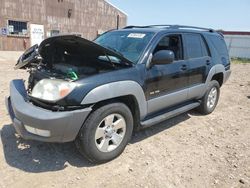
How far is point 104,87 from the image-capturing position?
341 cm

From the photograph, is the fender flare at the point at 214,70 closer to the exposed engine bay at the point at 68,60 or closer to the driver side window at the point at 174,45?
the driver side window at the point at 174,45

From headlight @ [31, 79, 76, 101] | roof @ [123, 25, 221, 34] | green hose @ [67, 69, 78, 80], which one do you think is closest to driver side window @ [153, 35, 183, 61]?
roof @ [123, 25, 221, 34]

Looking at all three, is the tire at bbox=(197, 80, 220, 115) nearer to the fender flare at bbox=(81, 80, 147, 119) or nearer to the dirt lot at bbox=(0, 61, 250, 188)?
the dirt lot at bbox=(0, 61, 250, 188)

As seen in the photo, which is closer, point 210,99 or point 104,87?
point 104,87

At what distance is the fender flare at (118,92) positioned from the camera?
330cm

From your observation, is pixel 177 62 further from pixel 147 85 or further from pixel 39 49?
pixel 39 49

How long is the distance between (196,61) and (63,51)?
2544mm

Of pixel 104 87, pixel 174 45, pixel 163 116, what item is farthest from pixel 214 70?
pixel 104 87

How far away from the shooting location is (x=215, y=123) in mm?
5621

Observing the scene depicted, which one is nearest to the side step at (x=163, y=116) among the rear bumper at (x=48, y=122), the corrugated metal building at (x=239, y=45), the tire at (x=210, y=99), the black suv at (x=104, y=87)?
the black suv at (x=104, y=87)

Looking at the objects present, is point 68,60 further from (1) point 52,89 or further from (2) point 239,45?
(2) point 239,45

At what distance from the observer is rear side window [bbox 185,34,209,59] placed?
16.9 ft

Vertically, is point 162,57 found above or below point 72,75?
above

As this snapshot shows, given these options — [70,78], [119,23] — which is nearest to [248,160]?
[70,78]
